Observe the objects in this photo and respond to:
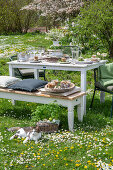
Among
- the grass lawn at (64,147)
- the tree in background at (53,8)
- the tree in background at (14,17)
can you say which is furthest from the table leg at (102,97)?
the tree in background at (14,17)

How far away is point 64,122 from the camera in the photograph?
159 inches

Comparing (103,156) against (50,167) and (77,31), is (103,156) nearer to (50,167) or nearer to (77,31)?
(50,167)

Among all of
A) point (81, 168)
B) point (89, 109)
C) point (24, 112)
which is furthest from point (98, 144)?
point (24, 112)

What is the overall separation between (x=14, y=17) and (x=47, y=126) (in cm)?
1411

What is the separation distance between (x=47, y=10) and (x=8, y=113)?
12.4 metres

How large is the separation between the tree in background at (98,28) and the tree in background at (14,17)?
8858mm

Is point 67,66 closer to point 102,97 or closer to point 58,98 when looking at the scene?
point 58,98

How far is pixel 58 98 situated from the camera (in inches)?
148

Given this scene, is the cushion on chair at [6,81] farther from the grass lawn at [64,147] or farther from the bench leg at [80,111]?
the bench leg at [80,111]

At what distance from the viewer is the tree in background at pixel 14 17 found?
16297 millimetres

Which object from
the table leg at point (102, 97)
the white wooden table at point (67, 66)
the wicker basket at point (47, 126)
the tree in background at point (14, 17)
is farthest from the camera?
the tree in background at point (14, 17)

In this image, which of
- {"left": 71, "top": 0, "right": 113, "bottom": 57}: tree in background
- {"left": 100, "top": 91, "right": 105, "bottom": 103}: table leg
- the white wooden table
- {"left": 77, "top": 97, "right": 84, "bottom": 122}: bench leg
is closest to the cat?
{"left": 77, "top": 97, "right": 84, "bottom": 122}: bench leg

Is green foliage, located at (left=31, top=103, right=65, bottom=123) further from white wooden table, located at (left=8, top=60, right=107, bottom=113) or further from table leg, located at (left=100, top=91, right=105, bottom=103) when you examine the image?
table leg, located at (left=100, top=91, right=105, bottom=103)

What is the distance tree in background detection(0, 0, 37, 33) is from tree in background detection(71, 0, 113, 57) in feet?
29.1
